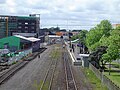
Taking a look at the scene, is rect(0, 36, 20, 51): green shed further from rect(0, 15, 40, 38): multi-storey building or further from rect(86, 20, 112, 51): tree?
rect(0, 15, 40, 38): multi-storey building

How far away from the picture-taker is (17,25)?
6476 inches

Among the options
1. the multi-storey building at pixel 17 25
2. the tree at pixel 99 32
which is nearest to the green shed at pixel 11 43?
the tree at pixel 99 32

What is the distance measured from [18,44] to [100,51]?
1581 inches

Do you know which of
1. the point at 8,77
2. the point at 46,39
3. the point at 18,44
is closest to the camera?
the point at 8,77

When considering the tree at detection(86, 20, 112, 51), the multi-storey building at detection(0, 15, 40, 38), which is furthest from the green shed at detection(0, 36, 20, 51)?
the multi-storey building at detection(0, 15, 40, 38)

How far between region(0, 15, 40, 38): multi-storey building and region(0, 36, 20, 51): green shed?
6437 cm

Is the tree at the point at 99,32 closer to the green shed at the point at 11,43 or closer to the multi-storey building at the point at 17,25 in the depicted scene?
the green shed at the point at 11,43

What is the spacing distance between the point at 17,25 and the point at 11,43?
82.6m

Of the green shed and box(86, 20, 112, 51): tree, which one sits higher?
box(86, 20, 112, 51): tree

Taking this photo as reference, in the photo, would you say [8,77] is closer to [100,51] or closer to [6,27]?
[100,51]

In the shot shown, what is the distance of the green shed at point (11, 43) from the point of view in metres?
82.8

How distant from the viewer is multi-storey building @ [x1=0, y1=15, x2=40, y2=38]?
152125mm

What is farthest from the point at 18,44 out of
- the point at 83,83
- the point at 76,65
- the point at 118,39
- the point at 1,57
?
the point at 83,83

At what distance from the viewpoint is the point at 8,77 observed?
3631cm
